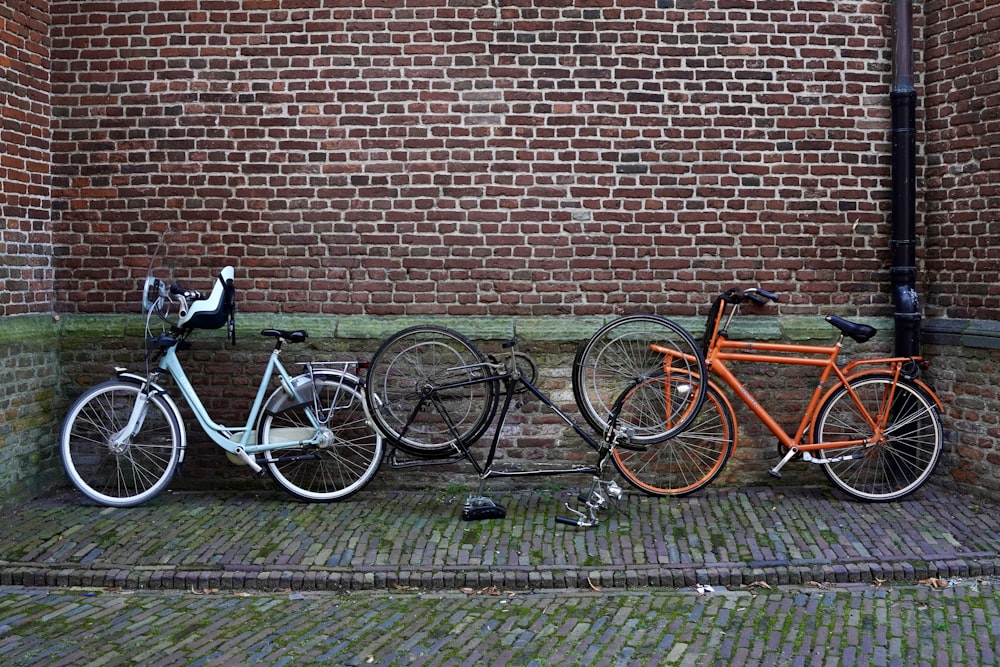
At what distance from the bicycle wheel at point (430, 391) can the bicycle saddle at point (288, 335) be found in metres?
0.57

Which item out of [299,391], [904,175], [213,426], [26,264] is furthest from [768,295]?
[26,264]

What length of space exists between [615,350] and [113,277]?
3757 millimetres

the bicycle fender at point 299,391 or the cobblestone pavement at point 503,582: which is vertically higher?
the bicycle fender at point 299,391

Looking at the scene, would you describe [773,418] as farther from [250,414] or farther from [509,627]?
[250,414]

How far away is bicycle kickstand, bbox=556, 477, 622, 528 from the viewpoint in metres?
5.62

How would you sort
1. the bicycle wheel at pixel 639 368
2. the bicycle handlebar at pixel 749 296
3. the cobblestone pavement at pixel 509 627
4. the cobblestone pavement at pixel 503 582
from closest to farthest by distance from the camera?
the cobblestone pavement at pixel 509 627 < the cobblestone pavement at pixel 503 582 < the bicycle wheel at pixel 639 368 < the bicycle handlebar at pixel 749 296

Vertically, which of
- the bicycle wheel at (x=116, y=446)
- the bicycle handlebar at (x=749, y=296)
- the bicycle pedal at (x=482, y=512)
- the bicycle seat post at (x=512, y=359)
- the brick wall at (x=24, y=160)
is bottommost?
the bicycle pedal at (x=482, y=512)

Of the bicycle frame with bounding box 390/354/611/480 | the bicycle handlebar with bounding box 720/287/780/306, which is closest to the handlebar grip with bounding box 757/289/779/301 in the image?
the bicycle handlebar with bounding box 720/287/780/306

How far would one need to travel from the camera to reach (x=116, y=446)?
6.15 meters

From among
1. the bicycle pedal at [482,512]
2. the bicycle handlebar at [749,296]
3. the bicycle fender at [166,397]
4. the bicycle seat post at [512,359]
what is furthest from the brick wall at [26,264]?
the bicycle handlebar at [749,296]

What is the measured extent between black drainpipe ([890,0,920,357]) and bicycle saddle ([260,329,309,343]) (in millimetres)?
4267

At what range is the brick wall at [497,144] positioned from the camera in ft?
21.6

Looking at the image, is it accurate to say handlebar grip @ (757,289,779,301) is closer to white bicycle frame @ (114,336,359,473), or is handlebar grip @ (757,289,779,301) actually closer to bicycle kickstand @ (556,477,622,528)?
bicycle kickstand @ (556,477,622,528)

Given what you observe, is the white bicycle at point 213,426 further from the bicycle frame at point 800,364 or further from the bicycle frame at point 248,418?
the bicycle frame at point 800,364
